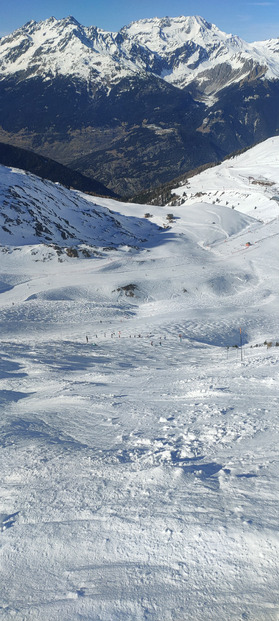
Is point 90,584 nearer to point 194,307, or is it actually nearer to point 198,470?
point 198,470

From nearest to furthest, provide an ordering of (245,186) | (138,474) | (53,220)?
(138,474), (53,220), (245,186)

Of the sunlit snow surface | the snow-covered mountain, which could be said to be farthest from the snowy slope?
the sunlit snow surface

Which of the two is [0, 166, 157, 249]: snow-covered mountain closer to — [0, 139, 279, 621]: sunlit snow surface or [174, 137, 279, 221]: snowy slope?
[174, 137, 279, 221]: snowy slope

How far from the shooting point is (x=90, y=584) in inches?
262

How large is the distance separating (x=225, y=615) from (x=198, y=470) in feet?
11.2

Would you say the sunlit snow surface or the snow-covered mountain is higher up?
the snow-covered mountain

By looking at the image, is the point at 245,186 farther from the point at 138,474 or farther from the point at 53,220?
the point at 138,474

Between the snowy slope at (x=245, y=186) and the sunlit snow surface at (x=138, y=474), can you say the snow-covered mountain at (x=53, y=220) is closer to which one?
the snowy slope at (x=245, y=186)

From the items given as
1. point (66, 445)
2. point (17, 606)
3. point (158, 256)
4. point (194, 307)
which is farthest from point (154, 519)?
point (158, 256)

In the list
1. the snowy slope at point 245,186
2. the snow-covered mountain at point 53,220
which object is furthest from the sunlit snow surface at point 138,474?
the snowy slope at point 245,186

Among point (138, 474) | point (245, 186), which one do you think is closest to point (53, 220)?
point (138, 474)

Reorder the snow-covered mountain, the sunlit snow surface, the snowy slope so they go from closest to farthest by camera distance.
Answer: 1. the sunlit snow surface
2. the snow-covered mountain
3. the snowy slope

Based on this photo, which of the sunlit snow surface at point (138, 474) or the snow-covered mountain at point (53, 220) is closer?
the sunlit snow surface at point (138, 474)

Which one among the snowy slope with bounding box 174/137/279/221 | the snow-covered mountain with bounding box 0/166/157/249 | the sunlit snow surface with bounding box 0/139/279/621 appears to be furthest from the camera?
the snowy slope with bounding box 174/137/279/221
